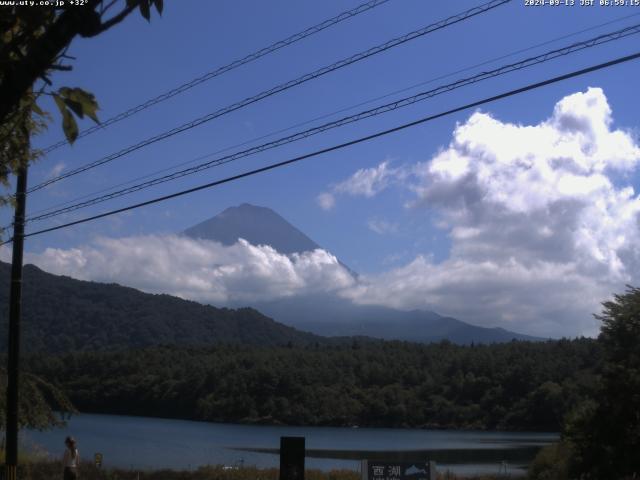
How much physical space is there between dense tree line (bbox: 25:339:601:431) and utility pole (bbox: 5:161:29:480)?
7115 cm

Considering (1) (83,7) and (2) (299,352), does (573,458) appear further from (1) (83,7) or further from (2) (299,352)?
(2) (299,352)

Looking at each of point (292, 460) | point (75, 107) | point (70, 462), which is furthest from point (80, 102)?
point (70, 462)

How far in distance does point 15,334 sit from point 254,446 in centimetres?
4528

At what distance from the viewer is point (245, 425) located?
310 feet

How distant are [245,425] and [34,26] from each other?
93319 mm

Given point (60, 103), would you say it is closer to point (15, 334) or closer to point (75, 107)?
point (75, 107)

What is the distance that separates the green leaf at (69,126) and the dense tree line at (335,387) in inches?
3361

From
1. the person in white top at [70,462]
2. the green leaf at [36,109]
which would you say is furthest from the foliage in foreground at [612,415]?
the green leaf at [36,109]

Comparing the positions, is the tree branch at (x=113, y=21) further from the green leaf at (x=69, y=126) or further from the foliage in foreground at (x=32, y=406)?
the foliage in foreground at (x=32, y=406)

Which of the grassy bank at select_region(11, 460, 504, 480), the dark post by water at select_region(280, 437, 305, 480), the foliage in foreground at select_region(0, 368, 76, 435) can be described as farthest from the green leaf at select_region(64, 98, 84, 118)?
the grassy bank at select_region(11, 460, 504, 480)

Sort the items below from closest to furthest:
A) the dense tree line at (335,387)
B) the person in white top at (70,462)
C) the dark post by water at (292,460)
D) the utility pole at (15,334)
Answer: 1. the dark post by water at (292,460)
2. the person in white top at (70,462)
3. the utility pole at (15,334)
4. the dense tree line at (335,387)

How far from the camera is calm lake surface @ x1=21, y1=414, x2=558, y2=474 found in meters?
44.6

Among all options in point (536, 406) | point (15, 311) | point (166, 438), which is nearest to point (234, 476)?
point (15, 311)

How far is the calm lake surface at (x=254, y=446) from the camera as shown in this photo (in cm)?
4459
